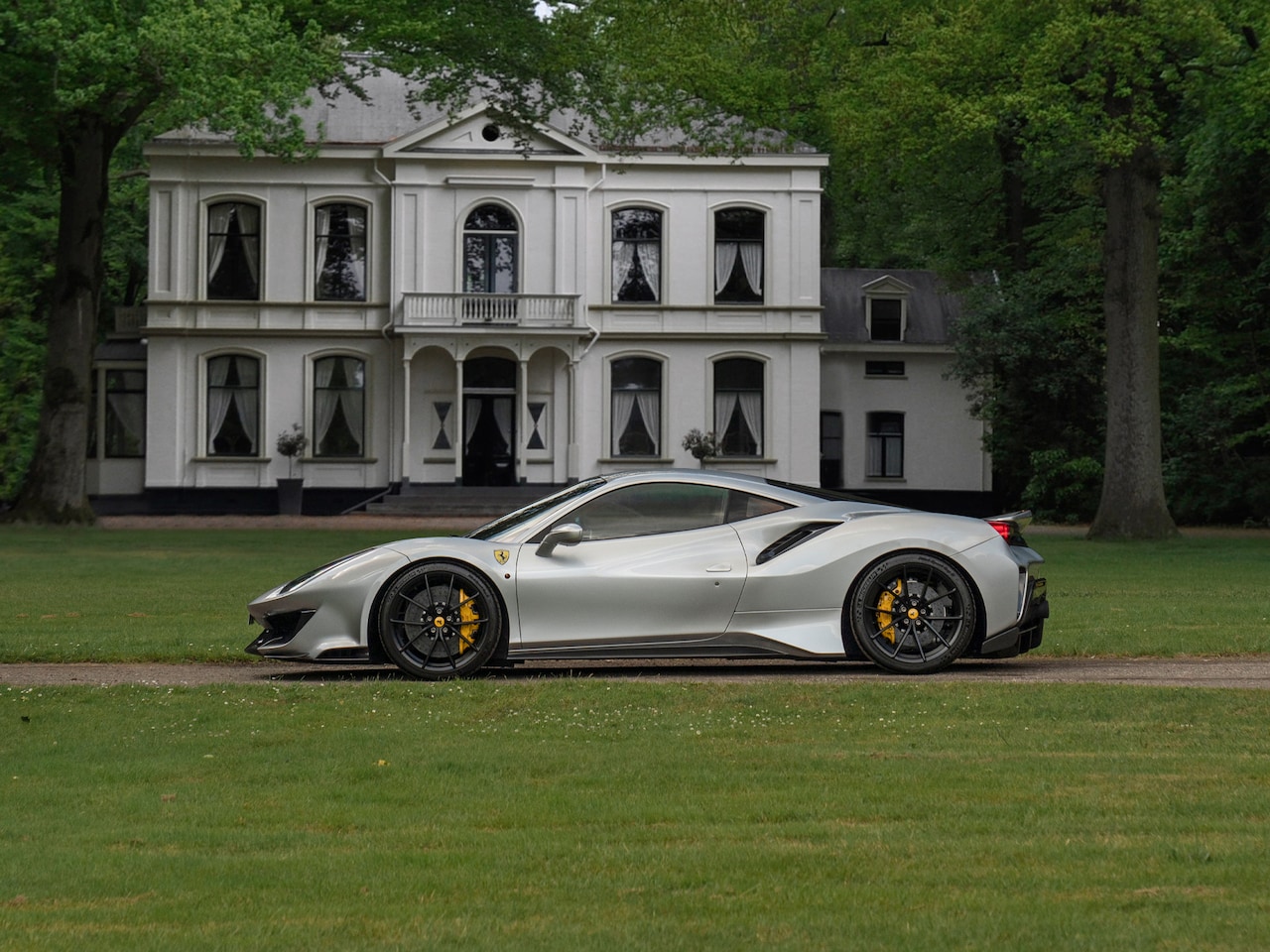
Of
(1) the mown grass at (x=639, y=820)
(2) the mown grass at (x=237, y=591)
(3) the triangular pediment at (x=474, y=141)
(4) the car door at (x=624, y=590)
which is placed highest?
(3) the triangular pediment at (x=474, y=141)

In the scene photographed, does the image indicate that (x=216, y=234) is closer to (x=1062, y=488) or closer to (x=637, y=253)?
(x=637, y=253)

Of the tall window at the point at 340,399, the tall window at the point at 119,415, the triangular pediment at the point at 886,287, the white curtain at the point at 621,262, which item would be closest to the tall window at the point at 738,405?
the white curtain at the point at 621,262

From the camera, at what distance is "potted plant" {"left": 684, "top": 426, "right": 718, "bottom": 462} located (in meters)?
42.0

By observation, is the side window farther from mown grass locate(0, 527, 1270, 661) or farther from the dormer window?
the dormer window

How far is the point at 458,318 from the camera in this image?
133ft

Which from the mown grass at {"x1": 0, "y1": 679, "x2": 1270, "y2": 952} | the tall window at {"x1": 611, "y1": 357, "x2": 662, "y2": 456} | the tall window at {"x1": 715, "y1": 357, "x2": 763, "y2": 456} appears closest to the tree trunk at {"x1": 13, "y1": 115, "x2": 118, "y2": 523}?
the tall window at {"x1": 611, "y1": 357, "x2": 662, "y2": 456}

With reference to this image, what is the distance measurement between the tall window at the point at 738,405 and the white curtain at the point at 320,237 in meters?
10.1

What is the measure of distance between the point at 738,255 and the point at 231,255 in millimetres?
12517

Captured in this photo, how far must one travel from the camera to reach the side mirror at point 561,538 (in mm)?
9789

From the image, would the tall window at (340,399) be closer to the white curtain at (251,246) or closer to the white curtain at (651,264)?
the white curtain at (251,246)

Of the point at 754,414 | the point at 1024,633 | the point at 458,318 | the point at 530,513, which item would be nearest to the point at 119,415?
the point at 458,318

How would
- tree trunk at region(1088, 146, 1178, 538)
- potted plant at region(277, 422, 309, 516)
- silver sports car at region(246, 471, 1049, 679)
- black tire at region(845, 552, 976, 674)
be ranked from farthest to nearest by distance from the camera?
potted plant at region(277, 422, 309, 516) → tree trunk at region(1088, 146, 1178, 538) → black tire at region(845, 552, 976, 674) → silver sports car at region(246, 471, 1049, 679)

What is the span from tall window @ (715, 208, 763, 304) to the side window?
32.8 metres

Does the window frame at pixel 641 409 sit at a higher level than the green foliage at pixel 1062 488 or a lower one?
higher
